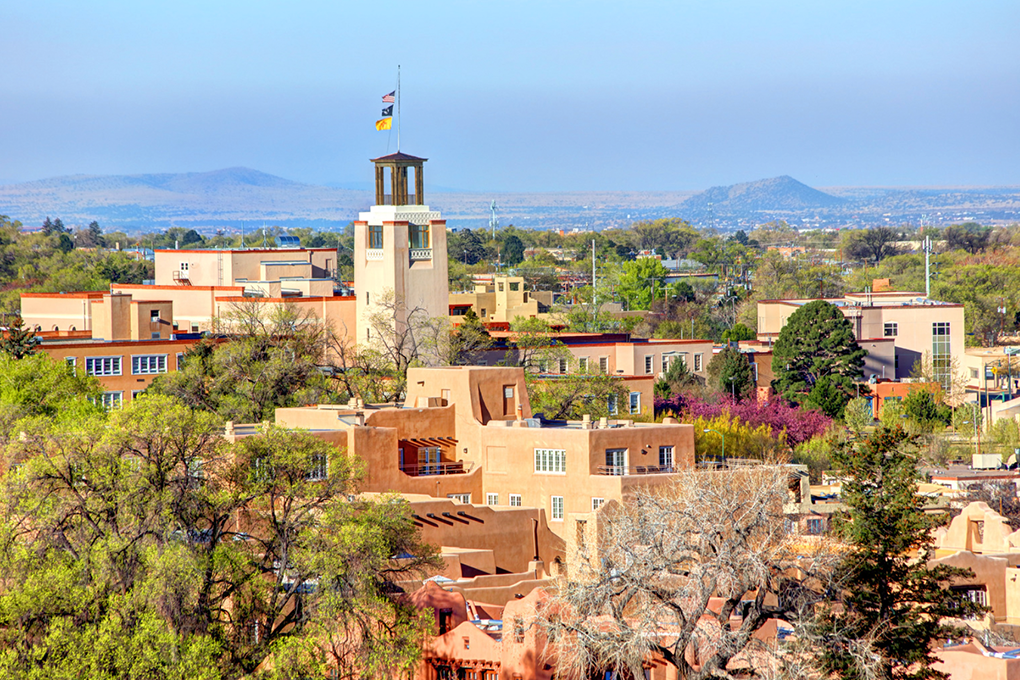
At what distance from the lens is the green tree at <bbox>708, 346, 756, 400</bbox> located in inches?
3755

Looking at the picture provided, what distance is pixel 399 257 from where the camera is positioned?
296 ft

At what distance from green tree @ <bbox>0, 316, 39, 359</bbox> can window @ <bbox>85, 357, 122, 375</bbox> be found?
393cm

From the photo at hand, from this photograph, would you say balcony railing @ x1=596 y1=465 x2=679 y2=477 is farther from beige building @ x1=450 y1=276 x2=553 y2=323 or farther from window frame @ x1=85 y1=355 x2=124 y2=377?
beige building @ x1=450 y1=276 x2=553 y2=323

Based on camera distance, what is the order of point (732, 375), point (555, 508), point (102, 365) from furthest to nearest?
point (732, 375), point (102, 365), point (555, 508)

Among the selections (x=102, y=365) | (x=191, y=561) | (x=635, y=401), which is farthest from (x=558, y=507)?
(x=102, y=365)

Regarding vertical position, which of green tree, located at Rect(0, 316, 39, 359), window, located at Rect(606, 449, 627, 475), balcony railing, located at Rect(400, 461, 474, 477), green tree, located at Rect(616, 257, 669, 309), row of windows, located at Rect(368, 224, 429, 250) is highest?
row of windows, located at Rect(368, 224, 429, 250)

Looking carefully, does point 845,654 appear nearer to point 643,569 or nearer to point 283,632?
point 643,569

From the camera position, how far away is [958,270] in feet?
568

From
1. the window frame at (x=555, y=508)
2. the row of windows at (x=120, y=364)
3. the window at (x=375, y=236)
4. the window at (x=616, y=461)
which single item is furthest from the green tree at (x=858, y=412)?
the window frame at (x=555, y=508)

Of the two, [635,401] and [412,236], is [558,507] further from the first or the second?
[412,236]

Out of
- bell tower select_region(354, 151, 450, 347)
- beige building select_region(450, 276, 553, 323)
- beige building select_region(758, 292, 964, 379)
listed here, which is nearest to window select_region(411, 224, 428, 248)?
bell tower select_region(354, 151, 450, 347)

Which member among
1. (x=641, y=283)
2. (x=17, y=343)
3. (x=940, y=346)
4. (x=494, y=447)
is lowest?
(x=494, y=447)

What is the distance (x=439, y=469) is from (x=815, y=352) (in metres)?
46.1

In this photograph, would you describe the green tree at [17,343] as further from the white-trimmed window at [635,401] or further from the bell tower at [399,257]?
the white-trimmed window at [635,401]
